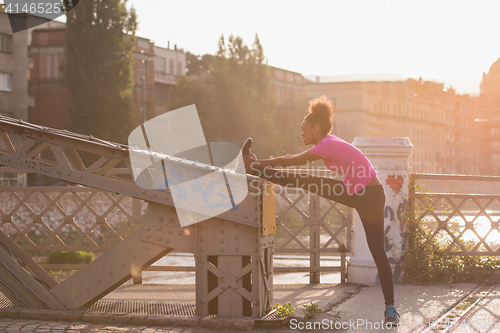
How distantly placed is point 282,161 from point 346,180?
0.55 m

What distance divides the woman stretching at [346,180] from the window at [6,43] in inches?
1675

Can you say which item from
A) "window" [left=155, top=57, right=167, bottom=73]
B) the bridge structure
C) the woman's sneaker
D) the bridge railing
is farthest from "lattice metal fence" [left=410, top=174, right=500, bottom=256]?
"window" [left=155, top=57, right=167, bottom=73]

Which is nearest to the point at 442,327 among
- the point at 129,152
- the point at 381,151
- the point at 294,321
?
the point at 294,321

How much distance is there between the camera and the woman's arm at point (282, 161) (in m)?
4.51

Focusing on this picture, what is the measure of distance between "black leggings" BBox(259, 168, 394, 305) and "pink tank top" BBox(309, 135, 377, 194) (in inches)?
3.0

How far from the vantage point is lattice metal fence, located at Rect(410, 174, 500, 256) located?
679 cm

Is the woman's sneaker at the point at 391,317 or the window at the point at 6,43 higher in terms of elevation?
the window at the point at 6,43

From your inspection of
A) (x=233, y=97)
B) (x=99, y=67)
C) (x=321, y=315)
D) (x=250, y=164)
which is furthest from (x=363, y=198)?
(x=233, y=97)

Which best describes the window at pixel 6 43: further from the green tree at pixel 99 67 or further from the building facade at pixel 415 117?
the building facade at pixel 415 117

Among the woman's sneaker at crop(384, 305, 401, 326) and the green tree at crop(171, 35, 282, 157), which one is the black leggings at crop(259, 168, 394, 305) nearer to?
the woman's sneaker at crop(384, 305, 401, 326)

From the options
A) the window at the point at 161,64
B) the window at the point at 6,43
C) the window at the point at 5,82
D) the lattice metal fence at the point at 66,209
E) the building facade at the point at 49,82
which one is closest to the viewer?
the lattice metal fence at the point at 66,209

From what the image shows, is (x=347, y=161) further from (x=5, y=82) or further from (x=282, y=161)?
(x=5, y=82)

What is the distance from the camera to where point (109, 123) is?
126 ft

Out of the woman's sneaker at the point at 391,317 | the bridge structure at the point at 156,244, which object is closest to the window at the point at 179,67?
the bridge structure at the point at 156,244
